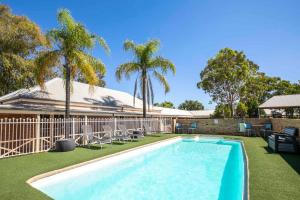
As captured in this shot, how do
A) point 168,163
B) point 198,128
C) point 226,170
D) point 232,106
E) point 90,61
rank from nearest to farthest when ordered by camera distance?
point 226,170
point 168,163
point 90,61
point 198,128
point 232,106

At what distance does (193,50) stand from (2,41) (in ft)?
52.4

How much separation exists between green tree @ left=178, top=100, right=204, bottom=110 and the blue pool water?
81.3 m

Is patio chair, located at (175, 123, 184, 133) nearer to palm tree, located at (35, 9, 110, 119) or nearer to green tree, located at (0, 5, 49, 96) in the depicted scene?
palm tree, located at (35, 9, 110, 119)

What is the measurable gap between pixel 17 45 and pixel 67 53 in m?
6.88

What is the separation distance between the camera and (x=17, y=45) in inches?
694

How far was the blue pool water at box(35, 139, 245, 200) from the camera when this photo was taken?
6652 mm

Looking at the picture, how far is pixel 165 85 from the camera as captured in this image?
21609 millimetres

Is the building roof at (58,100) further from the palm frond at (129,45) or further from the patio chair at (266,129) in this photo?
the patio chair at (266,129)

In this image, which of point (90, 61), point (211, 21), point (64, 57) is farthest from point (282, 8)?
point (64, 57)

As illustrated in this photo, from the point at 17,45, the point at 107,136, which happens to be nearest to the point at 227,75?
the point at 107,136

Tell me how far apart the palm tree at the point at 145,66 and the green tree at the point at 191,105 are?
72005mm

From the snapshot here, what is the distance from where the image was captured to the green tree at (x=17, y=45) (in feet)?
55.7

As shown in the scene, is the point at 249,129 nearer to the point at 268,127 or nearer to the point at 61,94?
the point at 268,127

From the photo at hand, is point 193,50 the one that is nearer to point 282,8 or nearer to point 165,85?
point 165,85
